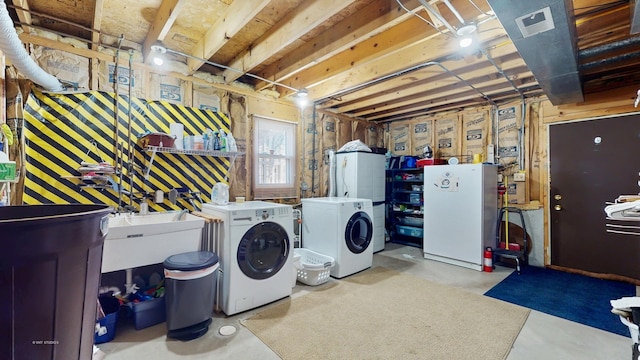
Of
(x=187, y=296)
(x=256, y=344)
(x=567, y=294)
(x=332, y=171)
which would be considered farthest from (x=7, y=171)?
(x=567, y=294)

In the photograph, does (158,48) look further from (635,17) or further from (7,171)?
(635,17)

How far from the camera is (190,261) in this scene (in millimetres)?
2156

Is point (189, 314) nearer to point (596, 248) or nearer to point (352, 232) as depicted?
point (352, 232)

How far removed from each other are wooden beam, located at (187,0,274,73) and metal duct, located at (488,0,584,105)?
1.56 metres

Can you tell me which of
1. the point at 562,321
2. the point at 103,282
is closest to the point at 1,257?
the point at 103,282

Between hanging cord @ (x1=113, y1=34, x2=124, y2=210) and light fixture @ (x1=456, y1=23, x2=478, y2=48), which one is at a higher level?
light fixture @ (x1=456, y1=23, x2=478, y2=48)

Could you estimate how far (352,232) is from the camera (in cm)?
360

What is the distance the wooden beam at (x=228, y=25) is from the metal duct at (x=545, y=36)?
156cm

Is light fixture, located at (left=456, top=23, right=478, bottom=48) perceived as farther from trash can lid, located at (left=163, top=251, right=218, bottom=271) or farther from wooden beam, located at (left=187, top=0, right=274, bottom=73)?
trash can lid, located at (left=163, top=251, right=218, bottom=271)

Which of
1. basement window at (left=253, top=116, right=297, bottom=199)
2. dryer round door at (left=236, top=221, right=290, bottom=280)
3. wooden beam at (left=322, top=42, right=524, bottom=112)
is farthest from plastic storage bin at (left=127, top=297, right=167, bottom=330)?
wooden beam at (left=322, top=42, right=524, bottom=112)

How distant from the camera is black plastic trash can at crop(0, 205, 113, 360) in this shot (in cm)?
65

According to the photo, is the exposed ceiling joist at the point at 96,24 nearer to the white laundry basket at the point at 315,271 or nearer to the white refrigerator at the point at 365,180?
the white laundry basket at the point at 315,271

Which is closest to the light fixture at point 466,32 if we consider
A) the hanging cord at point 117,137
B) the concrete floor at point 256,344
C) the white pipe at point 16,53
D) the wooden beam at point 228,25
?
the wooden beam at point 228,25

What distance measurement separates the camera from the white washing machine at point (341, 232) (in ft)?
11.1
